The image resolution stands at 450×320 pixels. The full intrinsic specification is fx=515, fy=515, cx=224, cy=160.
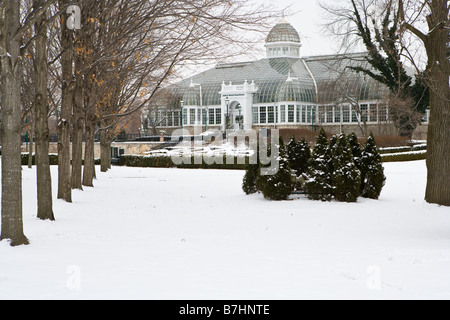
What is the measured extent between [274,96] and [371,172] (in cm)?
4305

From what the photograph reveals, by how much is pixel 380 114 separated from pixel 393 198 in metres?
36.4

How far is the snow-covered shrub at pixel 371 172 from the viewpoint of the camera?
14.3 metres

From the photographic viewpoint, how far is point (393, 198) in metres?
14.8

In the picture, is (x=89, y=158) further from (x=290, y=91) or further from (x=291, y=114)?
(x=290, y=91)

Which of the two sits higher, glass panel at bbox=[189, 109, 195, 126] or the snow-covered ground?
glass panel at bbox=[189, 109, 195, 126]

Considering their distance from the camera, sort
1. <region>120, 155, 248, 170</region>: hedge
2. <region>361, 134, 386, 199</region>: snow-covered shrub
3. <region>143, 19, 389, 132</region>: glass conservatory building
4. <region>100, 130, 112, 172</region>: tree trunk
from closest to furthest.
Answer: <region>361, 134, 386, 199</region>: snow-covered shrub, <region>100, 130, 112, 172</region>: tree trunk, <region>120, 155, 248, 170</region>: hedge, <region>143, 19, 389, 132</region>: glass conservatory building

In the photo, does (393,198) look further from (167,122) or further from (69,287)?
(167,122)

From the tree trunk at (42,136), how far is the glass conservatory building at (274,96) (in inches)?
1647

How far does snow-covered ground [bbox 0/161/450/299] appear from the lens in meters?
5.48

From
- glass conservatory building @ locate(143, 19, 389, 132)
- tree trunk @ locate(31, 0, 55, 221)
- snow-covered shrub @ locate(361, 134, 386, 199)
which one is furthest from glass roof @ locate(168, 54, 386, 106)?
tree trunk @ locate(31, 0, 55, 221)

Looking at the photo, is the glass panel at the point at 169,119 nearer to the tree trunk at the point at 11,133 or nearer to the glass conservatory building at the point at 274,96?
the glass conservatory building at the point at 274,96

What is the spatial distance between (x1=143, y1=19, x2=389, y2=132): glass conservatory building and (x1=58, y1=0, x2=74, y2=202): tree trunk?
39.0m

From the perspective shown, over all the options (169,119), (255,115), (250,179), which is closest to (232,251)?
(250,179)

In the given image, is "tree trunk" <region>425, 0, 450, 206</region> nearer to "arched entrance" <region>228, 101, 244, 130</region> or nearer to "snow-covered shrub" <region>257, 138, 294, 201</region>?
"snow-covered shrub" <region>257, 138, 294, 201</region>
